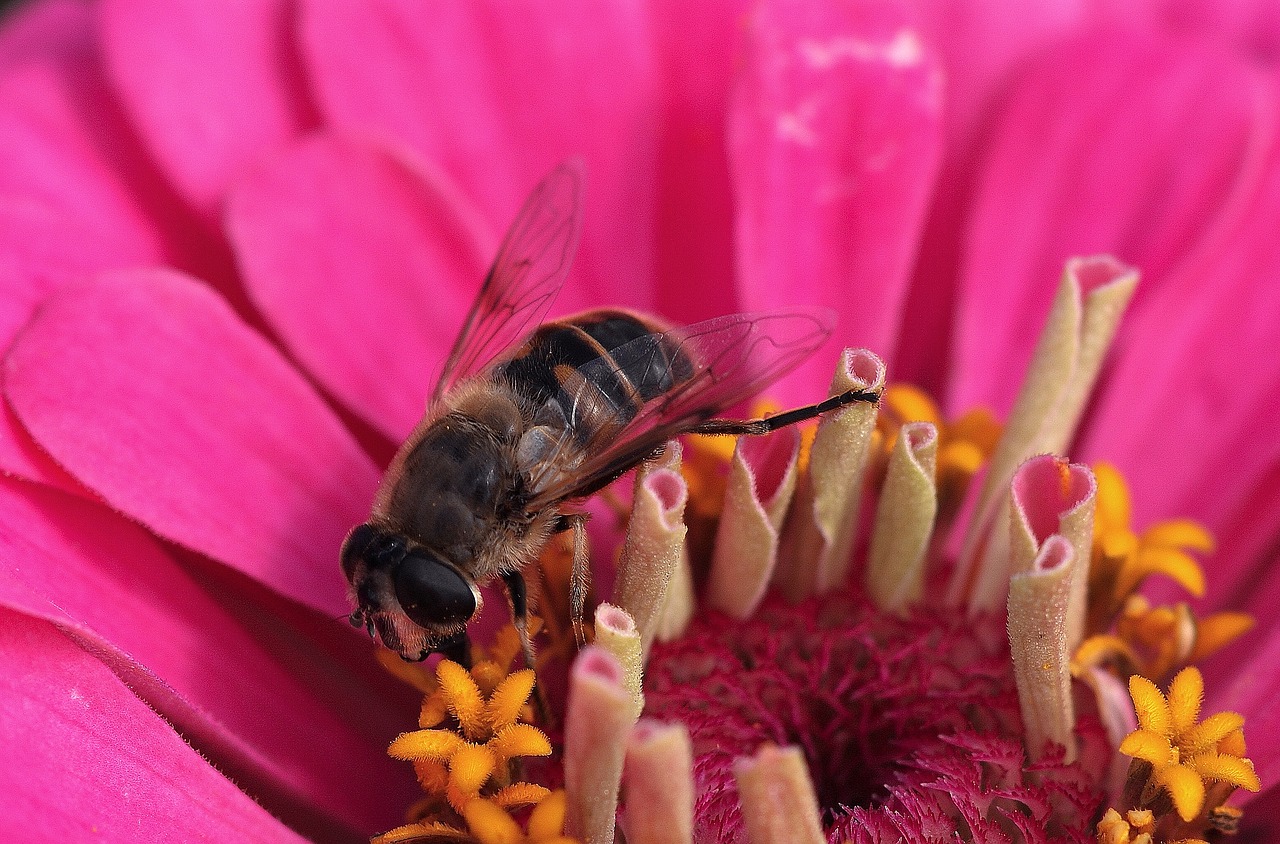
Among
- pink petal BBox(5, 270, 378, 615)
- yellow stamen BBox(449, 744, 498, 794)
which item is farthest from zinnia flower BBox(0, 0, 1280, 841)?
yellow stamen BBox(449, 744, 498, 794)

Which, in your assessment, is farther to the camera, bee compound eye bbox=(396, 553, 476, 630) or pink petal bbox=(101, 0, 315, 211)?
pink petal bbox=(101, 0, 315, 211)

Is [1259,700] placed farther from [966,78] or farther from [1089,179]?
[966,78]

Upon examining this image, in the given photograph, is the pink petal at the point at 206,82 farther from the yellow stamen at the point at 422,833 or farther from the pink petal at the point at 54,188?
the yellow stamen at the point at 422,833

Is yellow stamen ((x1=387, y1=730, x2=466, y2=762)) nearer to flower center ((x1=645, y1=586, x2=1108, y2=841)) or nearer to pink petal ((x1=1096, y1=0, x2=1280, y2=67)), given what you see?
flower center ((x1=645, y1=586, x2=1108, y2=841))

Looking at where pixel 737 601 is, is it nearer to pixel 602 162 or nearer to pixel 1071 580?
pixel 1071 580

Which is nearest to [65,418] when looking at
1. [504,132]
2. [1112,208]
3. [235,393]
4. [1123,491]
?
[235,393]

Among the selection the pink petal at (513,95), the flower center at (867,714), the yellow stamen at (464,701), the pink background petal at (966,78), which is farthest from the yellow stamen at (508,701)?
the pink background petal at (966,78)
